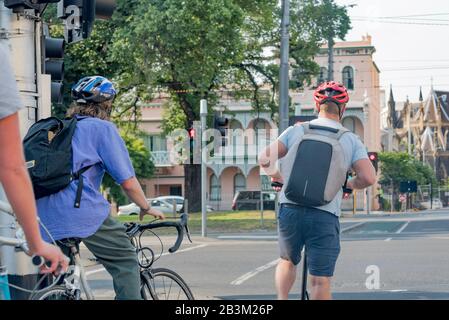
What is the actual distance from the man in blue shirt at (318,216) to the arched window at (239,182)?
66.9 meters

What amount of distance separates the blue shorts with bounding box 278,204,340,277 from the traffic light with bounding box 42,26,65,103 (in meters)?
4.06

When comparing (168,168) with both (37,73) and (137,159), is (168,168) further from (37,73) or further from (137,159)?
(37,73)

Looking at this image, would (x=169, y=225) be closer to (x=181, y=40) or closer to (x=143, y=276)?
(x=143, y=276)

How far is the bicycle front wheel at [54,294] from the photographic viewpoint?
4090 mm

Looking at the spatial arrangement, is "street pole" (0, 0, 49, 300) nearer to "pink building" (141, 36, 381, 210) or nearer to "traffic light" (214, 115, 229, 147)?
"traffic light" (214, 115, 229, 147)

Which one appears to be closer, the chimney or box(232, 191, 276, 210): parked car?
box(232, 191, 276, 210): parked car

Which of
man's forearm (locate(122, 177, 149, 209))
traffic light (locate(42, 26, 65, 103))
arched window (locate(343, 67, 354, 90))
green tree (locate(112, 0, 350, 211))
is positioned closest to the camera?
man's forearm (locate(122, 177, 149, 209))

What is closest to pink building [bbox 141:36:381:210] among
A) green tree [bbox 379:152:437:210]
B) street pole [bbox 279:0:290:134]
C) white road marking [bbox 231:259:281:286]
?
green tree [bbox 379:152:437:210]

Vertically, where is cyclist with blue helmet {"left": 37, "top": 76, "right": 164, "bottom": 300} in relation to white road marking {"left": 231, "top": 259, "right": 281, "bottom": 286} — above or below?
above

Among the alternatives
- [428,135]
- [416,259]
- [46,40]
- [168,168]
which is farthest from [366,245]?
Result: [428,135]

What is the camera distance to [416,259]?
13.8 metres

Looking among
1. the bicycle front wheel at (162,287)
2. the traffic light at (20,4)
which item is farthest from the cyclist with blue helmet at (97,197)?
the traffic light at (20,4)

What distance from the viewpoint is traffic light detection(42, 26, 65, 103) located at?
8.86 metres

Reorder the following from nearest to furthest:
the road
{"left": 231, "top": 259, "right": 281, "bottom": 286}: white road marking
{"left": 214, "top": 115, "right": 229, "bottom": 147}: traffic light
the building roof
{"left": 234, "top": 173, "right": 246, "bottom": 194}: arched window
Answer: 1. the road
2. {"left": 231, "top": 259, "right": 281, "bottom": 286}: white road marking
3. {"left": 214, "top": 115, "right": 229, "bottom": 147}: traffic light
4. {"left": 234, "top": 173, "right": 246, "bottom": 194}: arched window
5. the building roof
